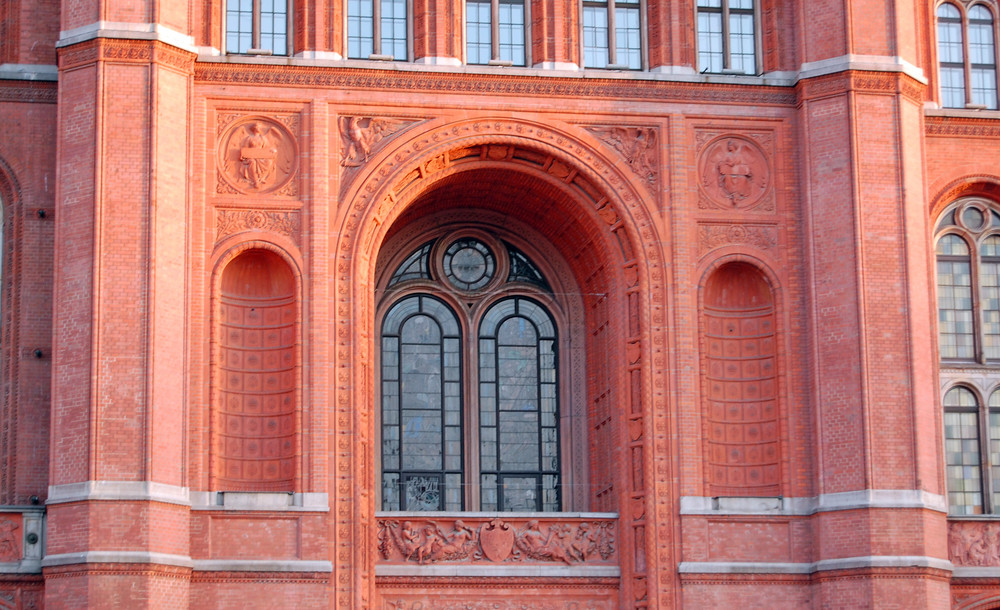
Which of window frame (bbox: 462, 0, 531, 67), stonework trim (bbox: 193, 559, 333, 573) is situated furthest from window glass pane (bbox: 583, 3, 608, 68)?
stonework trim (bbox: 193, 559, 333, 573)

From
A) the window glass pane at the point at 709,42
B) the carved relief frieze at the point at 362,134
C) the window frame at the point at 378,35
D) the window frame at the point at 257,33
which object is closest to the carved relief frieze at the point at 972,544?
the window glass pane at the point at 709,42

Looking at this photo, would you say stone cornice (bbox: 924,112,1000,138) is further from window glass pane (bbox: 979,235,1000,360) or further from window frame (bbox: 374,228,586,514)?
window frame (bbox: 374,228,586,514)

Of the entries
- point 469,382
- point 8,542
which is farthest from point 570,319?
point 8,542

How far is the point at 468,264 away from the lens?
36.2 meters

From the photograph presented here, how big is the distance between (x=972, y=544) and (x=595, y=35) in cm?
1126

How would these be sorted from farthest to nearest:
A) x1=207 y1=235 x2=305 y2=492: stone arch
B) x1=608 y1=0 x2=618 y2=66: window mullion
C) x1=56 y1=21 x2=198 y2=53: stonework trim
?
x1=608 y1=0 x2=618 y2=66: window mullion, x1=207 y1=235 x2=305 y2=492: stone arch, x1=56 y1=21 x2=198 y2=53: stonework trim

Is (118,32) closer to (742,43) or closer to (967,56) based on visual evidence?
(742,43)

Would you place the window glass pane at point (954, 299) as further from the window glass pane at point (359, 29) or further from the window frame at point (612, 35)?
the window glass pane at point (359, 29)

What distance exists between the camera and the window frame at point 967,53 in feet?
118

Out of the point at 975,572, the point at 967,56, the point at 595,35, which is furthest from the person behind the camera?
the point at 967,56

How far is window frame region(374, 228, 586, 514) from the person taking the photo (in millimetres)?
34938

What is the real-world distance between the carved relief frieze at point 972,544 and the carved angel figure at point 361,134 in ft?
39.4

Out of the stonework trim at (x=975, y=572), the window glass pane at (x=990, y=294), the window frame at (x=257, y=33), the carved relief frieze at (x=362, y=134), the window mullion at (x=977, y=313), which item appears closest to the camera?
the stonework trim at (x=975, y=572)

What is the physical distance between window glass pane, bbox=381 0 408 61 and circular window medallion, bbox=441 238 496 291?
4.25 m
